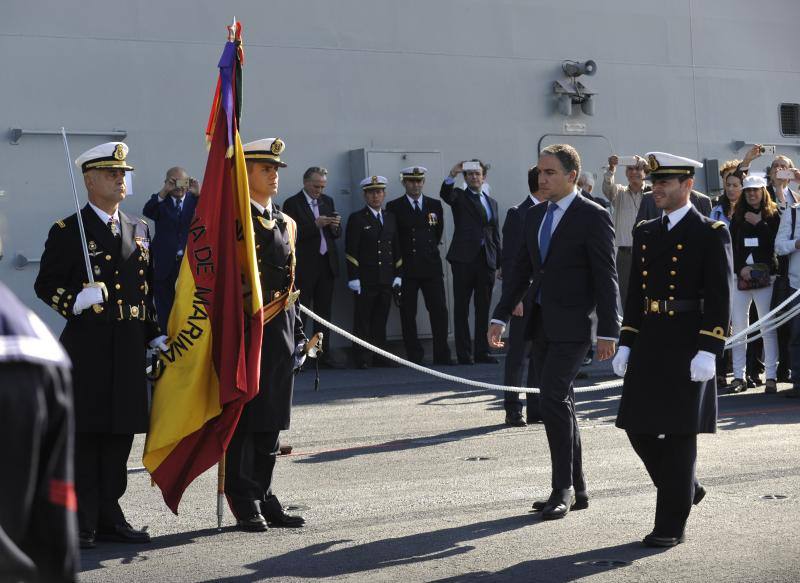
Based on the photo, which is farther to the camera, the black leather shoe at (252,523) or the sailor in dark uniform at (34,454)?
the black leather shoe at (252,523)

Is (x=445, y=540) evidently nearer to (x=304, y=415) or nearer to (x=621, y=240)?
(x=304, y=415)

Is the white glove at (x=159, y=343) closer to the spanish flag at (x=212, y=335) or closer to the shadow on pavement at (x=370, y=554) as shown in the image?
the spanish flag at (x=212, y=335)

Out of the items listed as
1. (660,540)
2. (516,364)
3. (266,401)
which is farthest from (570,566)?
(516,364)

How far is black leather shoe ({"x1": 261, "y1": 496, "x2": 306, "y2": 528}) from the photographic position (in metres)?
6.76

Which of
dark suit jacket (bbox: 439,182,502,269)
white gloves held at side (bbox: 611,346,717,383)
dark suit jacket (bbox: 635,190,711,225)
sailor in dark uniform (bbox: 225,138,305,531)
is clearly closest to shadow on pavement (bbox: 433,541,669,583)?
white gloves held at side (bbox: 611,346,717,383)

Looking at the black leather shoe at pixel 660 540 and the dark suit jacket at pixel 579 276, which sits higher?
the dark suit jacket at pixel 579 276

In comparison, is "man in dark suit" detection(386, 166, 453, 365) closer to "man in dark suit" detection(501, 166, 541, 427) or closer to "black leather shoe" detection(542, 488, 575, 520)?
"man in dark suit" detection(501, 166, 541, 427)

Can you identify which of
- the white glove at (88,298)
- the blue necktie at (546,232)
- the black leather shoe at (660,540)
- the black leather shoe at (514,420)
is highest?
the blue necktie at (546,232)

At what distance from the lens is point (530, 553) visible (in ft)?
19.7

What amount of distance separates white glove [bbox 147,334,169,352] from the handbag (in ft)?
23.2

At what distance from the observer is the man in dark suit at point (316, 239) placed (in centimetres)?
1474

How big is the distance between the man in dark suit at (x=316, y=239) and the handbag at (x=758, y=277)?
482 cm

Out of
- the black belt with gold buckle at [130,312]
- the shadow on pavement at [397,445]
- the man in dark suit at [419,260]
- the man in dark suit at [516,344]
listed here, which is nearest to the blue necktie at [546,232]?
the black belt with gold buckle at [130,312]

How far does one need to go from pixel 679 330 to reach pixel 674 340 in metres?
0.05
